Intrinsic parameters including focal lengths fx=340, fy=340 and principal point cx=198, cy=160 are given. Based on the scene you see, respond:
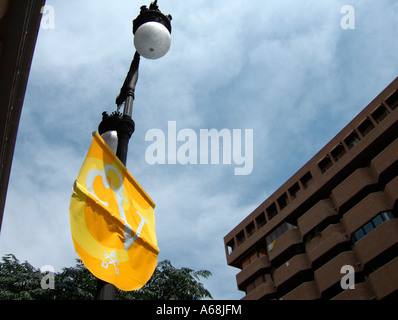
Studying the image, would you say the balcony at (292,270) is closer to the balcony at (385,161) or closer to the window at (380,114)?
the balcony at (385,161)

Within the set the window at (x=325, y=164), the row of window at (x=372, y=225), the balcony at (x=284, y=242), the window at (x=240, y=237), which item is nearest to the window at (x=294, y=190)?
the window at (x=325, y=164)

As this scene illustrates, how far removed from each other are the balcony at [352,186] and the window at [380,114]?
470 cm

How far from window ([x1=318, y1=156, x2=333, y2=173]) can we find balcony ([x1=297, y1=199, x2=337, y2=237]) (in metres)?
3.52

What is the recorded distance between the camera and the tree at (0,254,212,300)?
15586 mm

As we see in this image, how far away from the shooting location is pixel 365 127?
3141cm

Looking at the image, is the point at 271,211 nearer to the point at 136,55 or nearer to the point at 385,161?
the point at 385,161

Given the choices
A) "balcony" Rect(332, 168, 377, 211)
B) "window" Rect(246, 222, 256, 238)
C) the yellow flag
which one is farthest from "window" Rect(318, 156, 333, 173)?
the yellow flag

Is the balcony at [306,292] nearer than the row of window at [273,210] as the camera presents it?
Yes

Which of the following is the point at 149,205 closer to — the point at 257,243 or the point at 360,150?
the point at 360,150

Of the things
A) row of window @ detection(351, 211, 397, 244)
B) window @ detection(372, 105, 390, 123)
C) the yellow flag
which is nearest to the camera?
the yellow flag

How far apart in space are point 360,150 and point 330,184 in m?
4.41

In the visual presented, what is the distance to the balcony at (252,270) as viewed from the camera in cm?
3584

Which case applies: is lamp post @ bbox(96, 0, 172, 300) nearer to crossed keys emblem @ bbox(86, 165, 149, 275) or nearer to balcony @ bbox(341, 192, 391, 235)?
crossed keys emblem @ bbox(86, 165, 149, 275)
